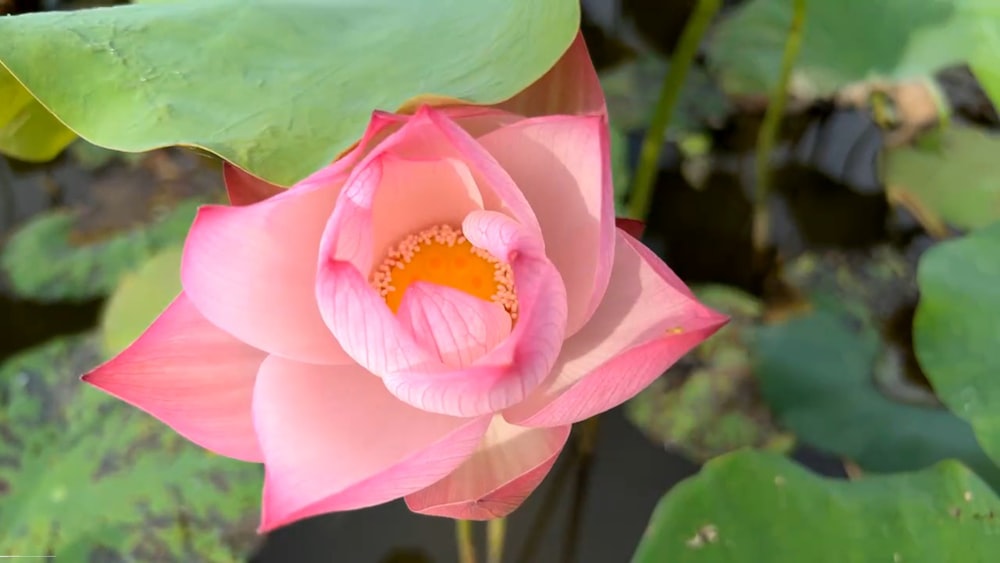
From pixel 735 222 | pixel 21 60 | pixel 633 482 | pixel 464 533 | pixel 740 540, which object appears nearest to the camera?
pixel 21 60

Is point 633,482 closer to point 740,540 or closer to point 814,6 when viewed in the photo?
point 740,540

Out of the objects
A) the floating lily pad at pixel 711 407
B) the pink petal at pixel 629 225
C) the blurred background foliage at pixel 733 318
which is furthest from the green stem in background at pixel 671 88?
the pink petal at pixel 629 225

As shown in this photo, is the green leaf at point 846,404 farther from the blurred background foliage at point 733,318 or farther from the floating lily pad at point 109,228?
the floating lily pad at point 109,228

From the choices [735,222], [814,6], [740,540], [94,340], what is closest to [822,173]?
[735,222]

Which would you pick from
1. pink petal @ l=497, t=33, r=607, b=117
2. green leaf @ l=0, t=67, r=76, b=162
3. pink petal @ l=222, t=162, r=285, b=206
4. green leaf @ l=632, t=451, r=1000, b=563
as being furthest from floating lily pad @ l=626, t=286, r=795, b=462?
green leaf @ l=0, t=67, r=76, b=162

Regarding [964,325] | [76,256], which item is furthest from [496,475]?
[76,256]

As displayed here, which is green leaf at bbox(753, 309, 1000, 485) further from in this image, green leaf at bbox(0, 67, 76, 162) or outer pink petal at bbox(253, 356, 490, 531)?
green leaf at bbox(0, 67, 76, 162)

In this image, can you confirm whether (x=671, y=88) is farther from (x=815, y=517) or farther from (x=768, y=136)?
(x=815, y=517)
